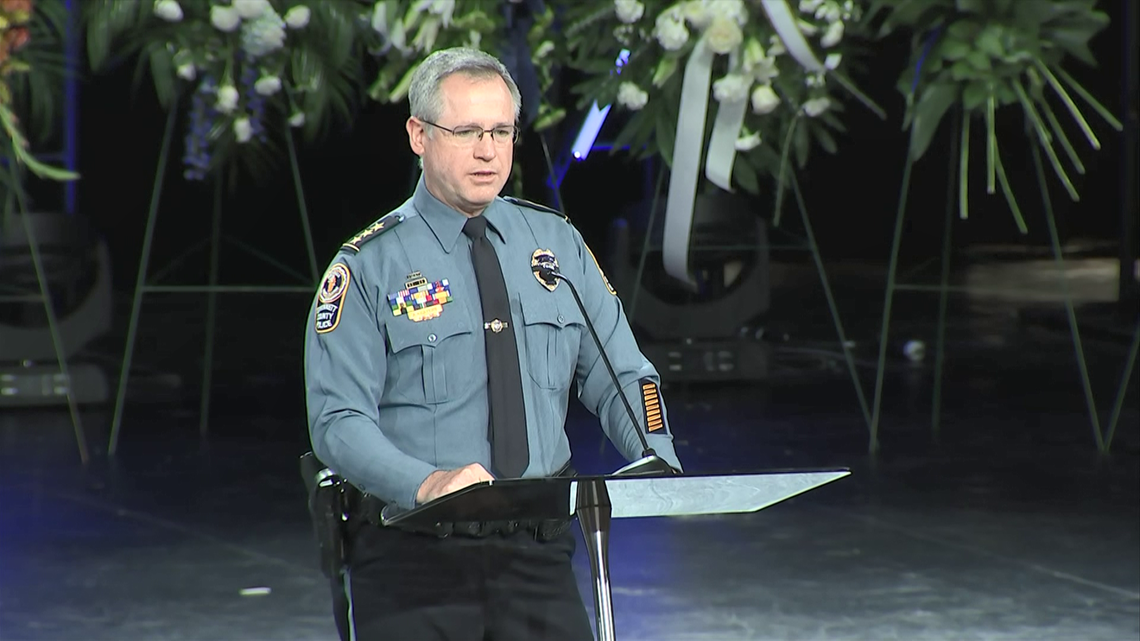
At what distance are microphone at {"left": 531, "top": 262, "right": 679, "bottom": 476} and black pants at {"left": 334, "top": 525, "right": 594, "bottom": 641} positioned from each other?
0.20 meters

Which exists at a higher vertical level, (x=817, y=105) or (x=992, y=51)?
(x=992, y=51)

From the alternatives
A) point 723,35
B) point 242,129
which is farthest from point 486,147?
point 242,129

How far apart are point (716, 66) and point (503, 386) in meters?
3.12

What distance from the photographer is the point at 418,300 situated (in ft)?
6.95

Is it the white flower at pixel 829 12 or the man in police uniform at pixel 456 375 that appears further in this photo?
the white flower at pixel 829 12

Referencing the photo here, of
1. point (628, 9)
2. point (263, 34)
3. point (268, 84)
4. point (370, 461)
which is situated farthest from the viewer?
point (268, 84)

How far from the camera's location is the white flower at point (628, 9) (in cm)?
496

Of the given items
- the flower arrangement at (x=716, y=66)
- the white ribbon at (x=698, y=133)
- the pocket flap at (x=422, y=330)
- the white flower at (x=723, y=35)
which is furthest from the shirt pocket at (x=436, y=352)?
the white flower at (x=723, y=35)

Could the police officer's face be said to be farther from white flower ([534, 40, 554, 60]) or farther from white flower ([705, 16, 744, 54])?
white flower ([534, 40, 554, 60])

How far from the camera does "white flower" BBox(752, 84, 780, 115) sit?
5.06m

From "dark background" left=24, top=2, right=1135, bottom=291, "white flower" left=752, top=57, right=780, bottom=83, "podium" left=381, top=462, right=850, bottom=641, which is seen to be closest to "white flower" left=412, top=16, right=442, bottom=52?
"white flower" left=752, top=57, right=780, bottom=83

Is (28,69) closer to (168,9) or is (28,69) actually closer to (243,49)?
(168,9)

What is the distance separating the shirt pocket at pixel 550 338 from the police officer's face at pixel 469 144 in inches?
6.0

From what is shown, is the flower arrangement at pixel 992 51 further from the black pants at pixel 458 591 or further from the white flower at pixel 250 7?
the black pants at pixel 458 591
